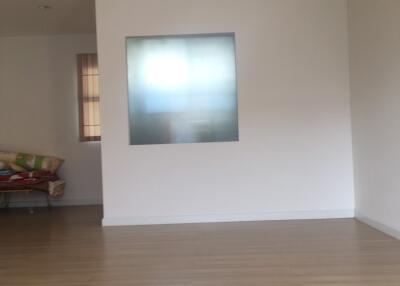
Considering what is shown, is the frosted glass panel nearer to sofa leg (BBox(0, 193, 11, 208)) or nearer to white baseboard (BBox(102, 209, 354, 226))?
white baseboard (BBox(102, 209, 354, 226))

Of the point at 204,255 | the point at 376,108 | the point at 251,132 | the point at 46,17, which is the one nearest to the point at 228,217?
the point at 251,132

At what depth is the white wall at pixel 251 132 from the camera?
5.11m

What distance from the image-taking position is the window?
710cm

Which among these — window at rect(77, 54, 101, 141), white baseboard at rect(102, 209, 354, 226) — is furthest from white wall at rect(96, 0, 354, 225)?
window at rect(77, 54, 101, 141)

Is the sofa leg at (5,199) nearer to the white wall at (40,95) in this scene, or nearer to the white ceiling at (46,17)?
the white wall at (40,95)

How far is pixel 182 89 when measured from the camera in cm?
514

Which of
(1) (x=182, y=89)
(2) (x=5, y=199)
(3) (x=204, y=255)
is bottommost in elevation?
(3) (x=204, y=255)

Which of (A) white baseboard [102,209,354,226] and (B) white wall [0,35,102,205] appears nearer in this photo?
(A) white baseboard [102,209,354,226]

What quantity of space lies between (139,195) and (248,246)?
5.28 ft

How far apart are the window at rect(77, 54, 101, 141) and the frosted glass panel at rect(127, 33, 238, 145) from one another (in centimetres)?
213

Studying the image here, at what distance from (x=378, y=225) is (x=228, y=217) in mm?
1562

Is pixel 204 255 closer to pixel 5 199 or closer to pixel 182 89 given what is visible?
pixel 182 89

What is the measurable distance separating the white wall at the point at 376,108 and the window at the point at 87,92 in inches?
153

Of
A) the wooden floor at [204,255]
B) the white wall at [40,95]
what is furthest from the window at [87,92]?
the wooden floor at [204,255]
